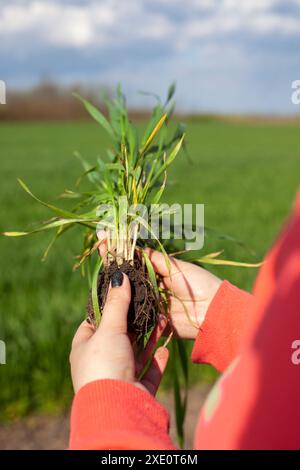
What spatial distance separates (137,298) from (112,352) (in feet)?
1.25

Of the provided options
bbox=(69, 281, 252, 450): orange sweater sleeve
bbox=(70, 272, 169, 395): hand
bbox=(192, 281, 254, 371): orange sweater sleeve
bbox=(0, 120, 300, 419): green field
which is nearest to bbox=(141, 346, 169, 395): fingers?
bbox=(70, 272, 169, 395): hand

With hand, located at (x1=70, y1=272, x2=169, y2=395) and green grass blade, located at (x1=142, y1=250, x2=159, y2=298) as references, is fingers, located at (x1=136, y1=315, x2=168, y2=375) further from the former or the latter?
green grass blade, located at (x1=142, y1=250, x2=159, y2=298)

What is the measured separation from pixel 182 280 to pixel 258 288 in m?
1.00

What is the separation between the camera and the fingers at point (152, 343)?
5.13ft

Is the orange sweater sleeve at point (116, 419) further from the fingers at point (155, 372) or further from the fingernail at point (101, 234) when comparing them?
the fingernail at point (101, 234)

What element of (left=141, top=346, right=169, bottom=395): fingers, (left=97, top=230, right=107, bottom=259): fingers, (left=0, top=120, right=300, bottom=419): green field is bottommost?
(left=0, top=120, right=300, bottom=419): green field

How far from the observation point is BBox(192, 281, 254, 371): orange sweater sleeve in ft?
5.23

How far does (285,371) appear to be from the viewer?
0.75 meters

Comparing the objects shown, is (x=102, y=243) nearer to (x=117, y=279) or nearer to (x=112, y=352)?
(x=117, y=279)

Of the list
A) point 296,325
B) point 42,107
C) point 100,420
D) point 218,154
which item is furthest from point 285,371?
point 42,107

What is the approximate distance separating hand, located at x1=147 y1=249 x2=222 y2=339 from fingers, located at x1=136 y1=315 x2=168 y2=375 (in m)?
0.05
